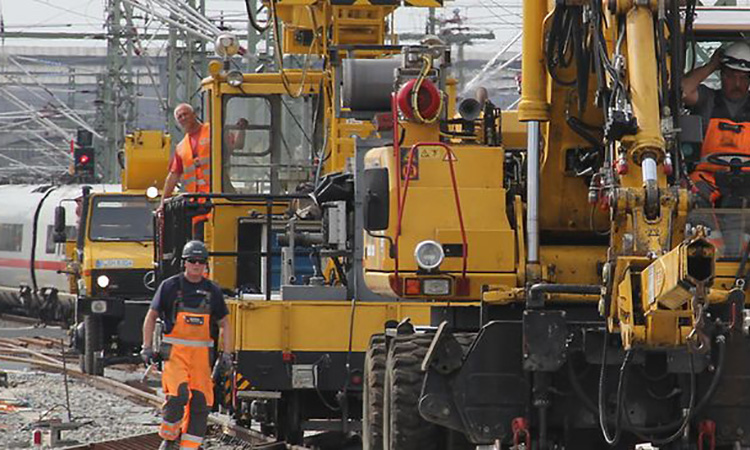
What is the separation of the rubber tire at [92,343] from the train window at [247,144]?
24.0ft

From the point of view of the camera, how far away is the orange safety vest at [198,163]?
17.8m

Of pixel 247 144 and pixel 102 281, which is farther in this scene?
pixel 102 281

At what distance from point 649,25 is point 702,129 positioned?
79 centimetres

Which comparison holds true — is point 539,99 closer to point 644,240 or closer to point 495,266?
point 495,266

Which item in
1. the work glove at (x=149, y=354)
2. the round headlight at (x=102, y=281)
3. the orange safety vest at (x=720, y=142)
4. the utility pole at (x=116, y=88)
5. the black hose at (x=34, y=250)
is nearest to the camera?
the orange safety vest at (x=720, y=142)

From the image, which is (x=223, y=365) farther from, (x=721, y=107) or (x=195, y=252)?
(x=721, y=107)

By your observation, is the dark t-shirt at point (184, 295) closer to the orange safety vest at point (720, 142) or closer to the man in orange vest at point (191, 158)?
the man in orange vest at point (191, 158)

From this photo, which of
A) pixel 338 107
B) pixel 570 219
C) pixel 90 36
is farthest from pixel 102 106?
pixel 570 219

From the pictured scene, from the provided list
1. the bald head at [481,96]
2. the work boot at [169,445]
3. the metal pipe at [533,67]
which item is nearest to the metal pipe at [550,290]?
the metal pipe at [533,67]

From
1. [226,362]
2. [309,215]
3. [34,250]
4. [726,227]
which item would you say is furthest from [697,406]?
[34,250]

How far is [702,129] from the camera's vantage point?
413 inches

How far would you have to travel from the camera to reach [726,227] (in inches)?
404

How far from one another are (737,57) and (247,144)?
24.9ft

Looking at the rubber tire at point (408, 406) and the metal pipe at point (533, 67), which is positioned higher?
the metal pipe at point (533, 67)
